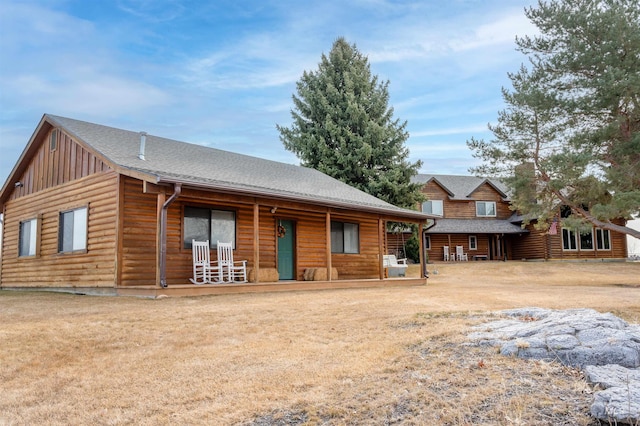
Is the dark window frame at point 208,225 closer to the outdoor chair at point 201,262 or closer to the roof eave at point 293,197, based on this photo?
the outdoor chair at point 201,262

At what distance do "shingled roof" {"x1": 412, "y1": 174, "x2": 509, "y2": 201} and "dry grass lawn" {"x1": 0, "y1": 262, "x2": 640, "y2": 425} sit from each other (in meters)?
25.4

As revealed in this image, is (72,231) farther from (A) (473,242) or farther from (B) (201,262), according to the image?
(A) (473,242)

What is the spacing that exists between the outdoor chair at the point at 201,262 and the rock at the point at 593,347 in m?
7.91

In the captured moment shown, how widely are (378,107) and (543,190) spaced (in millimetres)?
10164

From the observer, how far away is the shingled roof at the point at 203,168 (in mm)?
11172

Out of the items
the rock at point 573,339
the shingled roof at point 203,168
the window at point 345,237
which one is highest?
the shingled roof at point 203,168

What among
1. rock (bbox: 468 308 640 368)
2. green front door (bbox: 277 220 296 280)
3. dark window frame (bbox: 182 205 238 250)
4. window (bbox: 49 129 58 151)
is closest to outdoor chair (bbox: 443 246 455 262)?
green front door (bbox: 277 220 296 280)

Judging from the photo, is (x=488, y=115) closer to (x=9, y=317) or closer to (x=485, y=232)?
(x=485, y=232)

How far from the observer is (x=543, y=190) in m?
19.6

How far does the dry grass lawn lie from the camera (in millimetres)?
3537

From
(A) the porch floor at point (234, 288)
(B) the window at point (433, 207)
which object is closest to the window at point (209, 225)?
(A) the porch floor at point (234, 288)

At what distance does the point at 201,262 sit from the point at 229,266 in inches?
27.0

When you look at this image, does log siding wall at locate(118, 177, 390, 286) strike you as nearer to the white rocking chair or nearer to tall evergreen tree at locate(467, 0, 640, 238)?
the white rocking chair

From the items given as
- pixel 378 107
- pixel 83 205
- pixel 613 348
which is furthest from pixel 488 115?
pixel 613 348
